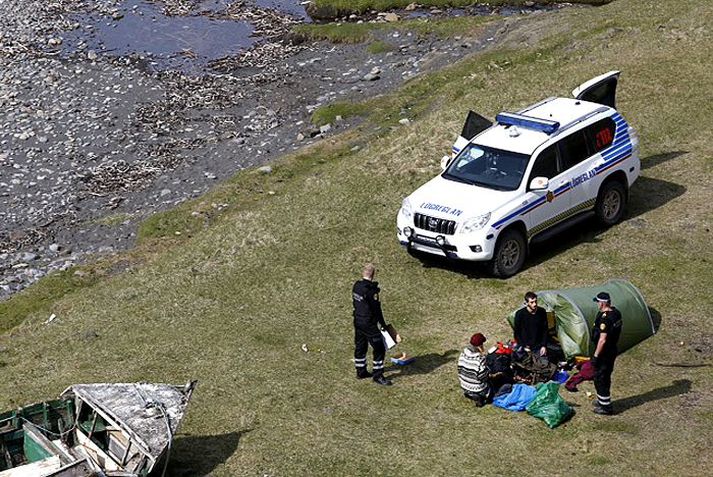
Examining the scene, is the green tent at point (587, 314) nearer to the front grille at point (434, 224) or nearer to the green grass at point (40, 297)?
the front grille at point (434, 224)

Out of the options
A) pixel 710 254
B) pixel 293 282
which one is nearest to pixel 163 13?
pixel 293 282

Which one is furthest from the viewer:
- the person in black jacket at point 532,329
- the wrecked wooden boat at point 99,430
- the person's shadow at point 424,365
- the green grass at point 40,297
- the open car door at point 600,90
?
the open car door at point 600,90

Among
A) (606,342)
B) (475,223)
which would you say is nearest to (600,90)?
(475,223)

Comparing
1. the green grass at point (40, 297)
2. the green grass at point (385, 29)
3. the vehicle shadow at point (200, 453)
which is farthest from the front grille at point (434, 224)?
the green grass at point (385, 29)

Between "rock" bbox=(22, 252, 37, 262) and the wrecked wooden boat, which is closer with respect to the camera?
the wrecked wooden boat

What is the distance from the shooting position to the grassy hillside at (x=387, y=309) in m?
17.4

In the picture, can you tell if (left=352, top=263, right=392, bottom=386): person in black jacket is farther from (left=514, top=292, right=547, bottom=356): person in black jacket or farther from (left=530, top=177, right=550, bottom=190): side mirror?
(left=530, top=177, right=550, bottom=190): side mirror

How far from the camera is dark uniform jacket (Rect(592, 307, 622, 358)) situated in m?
17.1

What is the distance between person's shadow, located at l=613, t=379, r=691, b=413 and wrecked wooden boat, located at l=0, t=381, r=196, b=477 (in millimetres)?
7027

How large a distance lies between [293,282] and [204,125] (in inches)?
700

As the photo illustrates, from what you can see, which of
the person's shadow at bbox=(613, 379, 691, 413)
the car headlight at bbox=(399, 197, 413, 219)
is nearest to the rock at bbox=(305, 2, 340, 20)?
the car headlight at bbox=(399, 197, 413, 219)

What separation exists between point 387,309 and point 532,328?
470 centimetres

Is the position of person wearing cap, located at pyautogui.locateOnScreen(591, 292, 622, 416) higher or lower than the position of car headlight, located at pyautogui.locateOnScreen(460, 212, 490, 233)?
higher

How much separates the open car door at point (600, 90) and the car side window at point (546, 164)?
11.9ft
